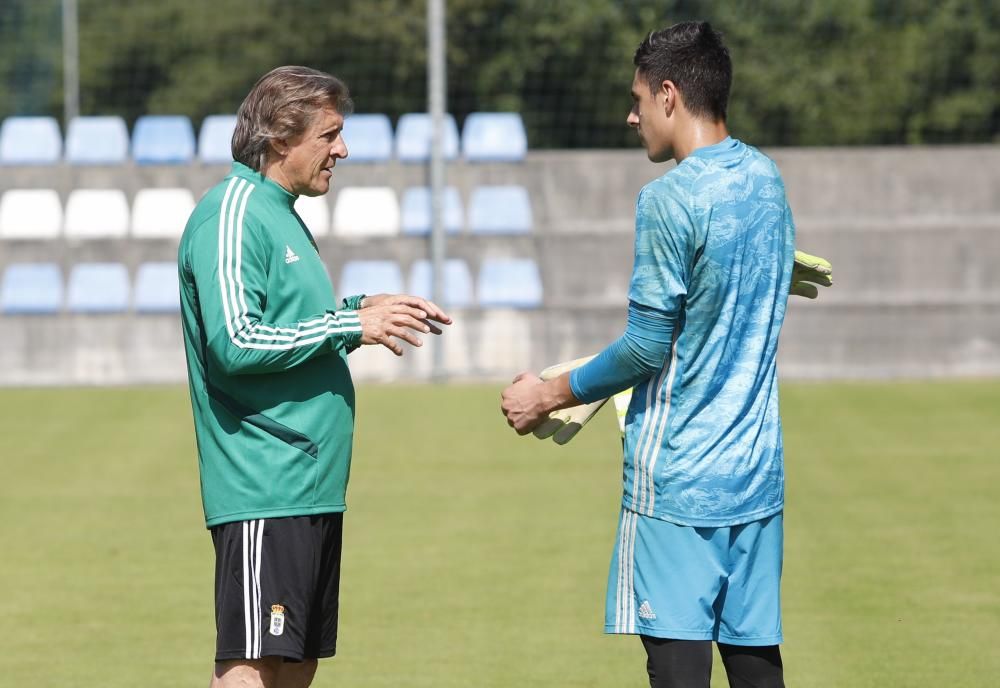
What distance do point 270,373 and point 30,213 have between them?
1250cm

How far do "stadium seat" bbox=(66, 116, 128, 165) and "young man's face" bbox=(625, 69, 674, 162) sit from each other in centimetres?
Result: 1296

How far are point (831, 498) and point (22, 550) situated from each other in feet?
14.6

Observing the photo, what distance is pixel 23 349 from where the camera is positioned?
14.5 m

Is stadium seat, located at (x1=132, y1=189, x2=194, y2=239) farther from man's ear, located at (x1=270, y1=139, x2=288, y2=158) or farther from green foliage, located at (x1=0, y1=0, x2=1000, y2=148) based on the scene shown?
man's ear, located at (x1=270, y1=139, x2=288, y2=158)

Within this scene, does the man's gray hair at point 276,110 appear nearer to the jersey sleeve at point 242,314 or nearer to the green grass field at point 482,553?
the jersey sleeve at point 242,314

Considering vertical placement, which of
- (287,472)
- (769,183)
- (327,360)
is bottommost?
(287,472)

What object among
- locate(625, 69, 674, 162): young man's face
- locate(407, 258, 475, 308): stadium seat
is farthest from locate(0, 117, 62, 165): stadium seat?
locate(625, 69, 674, 162): young man's face

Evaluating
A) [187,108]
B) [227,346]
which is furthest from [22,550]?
[187,108]

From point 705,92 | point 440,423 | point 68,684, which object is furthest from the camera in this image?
point 440,423

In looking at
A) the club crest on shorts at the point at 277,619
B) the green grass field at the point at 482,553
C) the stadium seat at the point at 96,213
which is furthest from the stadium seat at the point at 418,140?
the club crest on shorts at the point at 277,619

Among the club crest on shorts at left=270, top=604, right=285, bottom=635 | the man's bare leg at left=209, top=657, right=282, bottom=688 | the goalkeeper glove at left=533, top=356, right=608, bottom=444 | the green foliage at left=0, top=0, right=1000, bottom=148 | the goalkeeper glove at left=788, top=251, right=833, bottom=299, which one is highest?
the green foliage at left=0, top=0, right=1000, bottom=148

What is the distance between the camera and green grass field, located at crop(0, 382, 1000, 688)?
5.54 metres

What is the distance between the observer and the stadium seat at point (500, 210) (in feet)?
49.1

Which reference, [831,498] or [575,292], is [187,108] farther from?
[831,498]
